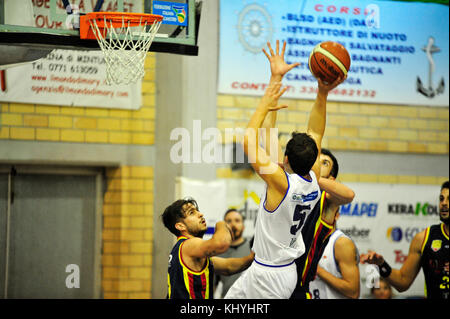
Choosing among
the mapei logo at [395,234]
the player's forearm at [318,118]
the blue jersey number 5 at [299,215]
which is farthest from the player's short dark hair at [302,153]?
the mapei logo at [395,234]

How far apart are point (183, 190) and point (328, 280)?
2.11 meters

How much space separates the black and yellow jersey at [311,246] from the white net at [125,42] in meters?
1.76

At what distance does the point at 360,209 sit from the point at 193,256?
3.45 m

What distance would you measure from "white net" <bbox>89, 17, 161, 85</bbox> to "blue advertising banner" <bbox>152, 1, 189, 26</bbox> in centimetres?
11

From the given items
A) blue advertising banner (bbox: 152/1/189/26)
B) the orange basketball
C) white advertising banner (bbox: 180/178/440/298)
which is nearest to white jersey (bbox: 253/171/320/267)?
the orange basketball

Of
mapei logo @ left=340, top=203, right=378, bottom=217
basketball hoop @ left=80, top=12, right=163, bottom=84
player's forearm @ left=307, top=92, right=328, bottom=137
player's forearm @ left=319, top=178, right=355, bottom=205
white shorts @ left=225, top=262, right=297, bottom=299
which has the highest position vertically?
basketball hoop @ left=80, top=12, right=163, bottom=84

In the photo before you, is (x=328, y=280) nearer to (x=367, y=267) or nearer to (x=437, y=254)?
(x=437, y=254)

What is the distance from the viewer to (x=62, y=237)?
695 cm

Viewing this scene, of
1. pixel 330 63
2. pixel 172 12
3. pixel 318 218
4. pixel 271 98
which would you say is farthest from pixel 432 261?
pixel 172 12

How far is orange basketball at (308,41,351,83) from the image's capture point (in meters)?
4.70

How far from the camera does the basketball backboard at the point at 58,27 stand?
4770 mm

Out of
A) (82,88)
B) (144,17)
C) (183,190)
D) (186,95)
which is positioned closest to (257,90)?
(186,95)

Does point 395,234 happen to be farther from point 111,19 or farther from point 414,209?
point 111,19

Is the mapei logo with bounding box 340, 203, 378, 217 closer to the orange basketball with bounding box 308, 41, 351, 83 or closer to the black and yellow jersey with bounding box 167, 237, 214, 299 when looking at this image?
the orange basketball with bounding box 308, 41, 351, 83
